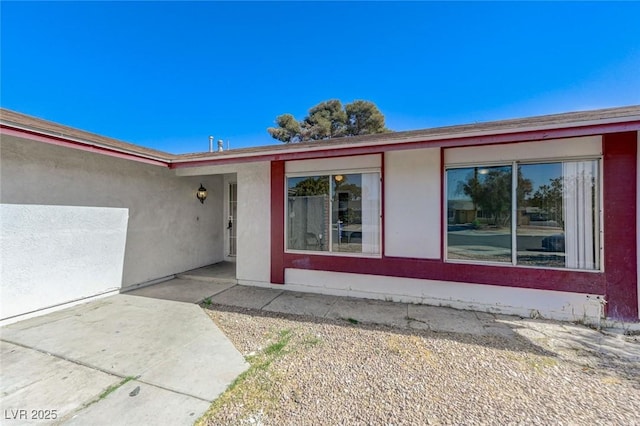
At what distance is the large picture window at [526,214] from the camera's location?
4.12 metres

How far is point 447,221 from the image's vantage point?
4.85 meters

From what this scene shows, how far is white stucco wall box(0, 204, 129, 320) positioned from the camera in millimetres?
4035

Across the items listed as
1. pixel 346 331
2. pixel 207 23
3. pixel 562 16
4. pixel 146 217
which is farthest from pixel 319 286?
pixel 207 23

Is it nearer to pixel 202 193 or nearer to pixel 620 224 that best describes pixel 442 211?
pixel 620 224

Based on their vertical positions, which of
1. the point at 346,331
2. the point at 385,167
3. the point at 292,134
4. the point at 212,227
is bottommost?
the point at 346,331

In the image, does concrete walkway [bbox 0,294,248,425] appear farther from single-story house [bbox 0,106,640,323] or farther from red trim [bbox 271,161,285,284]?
red trim [bbox 271,161,285,284]

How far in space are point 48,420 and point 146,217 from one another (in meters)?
4.79

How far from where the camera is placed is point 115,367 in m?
2.95

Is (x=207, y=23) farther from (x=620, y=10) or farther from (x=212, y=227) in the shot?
(x=620, y=10)

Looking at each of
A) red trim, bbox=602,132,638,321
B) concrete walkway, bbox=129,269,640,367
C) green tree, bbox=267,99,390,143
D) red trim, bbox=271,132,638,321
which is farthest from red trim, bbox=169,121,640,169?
green tree, bbox=267,99,390,143

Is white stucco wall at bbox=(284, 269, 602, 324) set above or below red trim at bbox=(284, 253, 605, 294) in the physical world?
below

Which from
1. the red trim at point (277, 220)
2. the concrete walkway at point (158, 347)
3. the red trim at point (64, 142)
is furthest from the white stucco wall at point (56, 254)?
the red trim at point (277, 220)

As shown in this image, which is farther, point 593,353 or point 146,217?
point 146,217

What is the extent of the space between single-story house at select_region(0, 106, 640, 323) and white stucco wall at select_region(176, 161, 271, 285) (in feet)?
0.12
